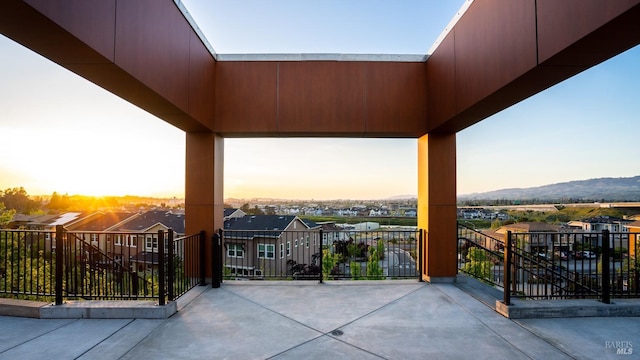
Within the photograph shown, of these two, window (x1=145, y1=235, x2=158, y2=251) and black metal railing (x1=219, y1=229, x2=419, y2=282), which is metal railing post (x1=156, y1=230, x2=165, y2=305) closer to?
window (x1=145, y1=235, x2=158, y2=251)

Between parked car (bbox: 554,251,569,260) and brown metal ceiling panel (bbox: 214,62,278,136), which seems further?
brown metal ceiling panel (bbox: 214,62,278,136)

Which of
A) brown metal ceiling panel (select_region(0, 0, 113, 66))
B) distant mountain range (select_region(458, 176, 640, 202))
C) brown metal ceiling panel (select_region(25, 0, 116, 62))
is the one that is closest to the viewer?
brown metal ceiling panel (select_region(0, 0, 113, 66))

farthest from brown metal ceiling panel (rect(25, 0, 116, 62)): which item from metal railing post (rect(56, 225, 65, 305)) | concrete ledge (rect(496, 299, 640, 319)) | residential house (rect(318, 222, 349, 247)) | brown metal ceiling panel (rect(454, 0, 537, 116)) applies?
concrete ledge (rect(496, 299, 640, 319))

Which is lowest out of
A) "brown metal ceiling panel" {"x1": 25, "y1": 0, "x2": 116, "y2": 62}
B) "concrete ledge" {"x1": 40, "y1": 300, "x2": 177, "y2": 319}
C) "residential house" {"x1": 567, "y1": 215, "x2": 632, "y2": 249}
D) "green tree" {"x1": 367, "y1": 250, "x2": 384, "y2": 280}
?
"green tree" {"x1": 367, "y1": 250, "x2": 384, "y2": 280}

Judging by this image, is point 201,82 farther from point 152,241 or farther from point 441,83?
point 441,83

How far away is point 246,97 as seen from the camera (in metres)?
6.07

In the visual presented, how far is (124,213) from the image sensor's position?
26.4 meters

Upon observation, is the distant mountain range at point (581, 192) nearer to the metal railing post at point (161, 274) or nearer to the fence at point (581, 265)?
the fence at point (581, 265)

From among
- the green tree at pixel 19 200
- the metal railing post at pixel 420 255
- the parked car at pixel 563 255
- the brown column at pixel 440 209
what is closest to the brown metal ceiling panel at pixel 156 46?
the brown column at pixel 440 209

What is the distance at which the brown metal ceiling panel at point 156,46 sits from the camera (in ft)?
10.6

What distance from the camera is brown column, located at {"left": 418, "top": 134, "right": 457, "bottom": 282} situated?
611 cm

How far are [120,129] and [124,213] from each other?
21.4 m

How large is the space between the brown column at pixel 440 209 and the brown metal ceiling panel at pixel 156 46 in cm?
459

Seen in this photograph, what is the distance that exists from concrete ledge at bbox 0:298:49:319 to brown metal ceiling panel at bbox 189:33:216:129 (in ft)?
11.1
